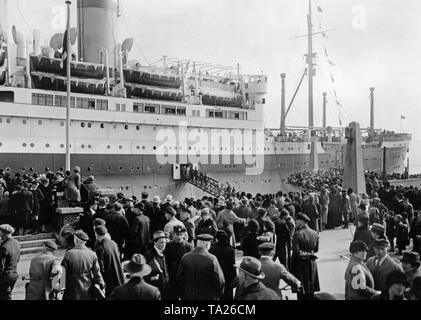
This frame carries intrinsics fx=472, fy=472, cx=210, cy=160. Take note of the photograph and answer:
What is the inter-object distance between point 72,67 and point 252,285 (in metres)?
24.1

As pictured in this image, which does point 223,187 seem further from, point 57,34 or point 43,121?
point 57,34

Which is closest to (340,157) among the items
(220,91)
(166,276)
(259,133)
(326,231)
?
(259,133)

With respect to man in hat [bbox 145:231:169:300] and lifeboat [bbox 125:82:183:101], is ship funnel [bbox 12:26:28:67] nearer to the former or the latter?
lifeboat [bbox 125:82:183:101]

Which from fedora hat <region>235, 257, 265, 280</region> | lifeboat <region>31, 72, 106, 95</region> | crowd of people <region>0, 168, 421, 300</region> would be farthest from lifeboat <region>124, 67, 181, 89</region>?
fedora hat <region>235, 257, 265, 280</region>

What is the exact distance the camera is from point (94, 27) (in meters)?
29.0

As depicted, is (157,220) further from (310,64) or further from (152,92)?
(310,64)

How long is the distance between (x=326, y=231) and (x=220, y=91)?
72.8 ft

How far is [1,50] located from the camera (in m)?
24.0

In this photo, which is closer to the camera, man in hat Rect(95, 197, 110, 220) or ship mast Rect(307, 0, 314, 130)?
man in hat Rect(95, 197, 110, 220)

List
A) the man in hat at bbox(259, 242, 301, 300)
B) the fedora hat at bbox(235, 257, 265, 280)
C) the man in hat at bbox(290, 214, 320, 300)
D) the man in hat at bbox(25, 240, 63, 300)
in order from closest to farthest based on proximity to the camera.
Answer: the fedora hat at bbox(235, 257, 265, 280)
the man in hat at bbox(259, 242, 301, 300)
the man in hat at bbox(25, 240, 63, 300)
the man in hat at bbox(290, 214, 320, 300)

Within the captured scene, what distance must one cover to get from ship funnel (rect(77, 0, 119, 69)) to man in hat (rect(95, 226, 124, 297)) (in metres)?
24.4

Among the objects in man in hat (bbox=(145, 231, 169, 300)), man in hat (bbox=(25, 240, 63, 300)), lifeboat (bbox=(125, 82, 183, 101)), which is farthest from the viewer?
lifeboat (bbox=(125, 82, 183, 101))

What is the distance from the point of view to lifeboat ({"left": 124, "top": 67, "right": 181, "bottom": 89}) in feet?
96.9

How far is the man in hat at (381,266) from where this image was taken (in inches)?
213
